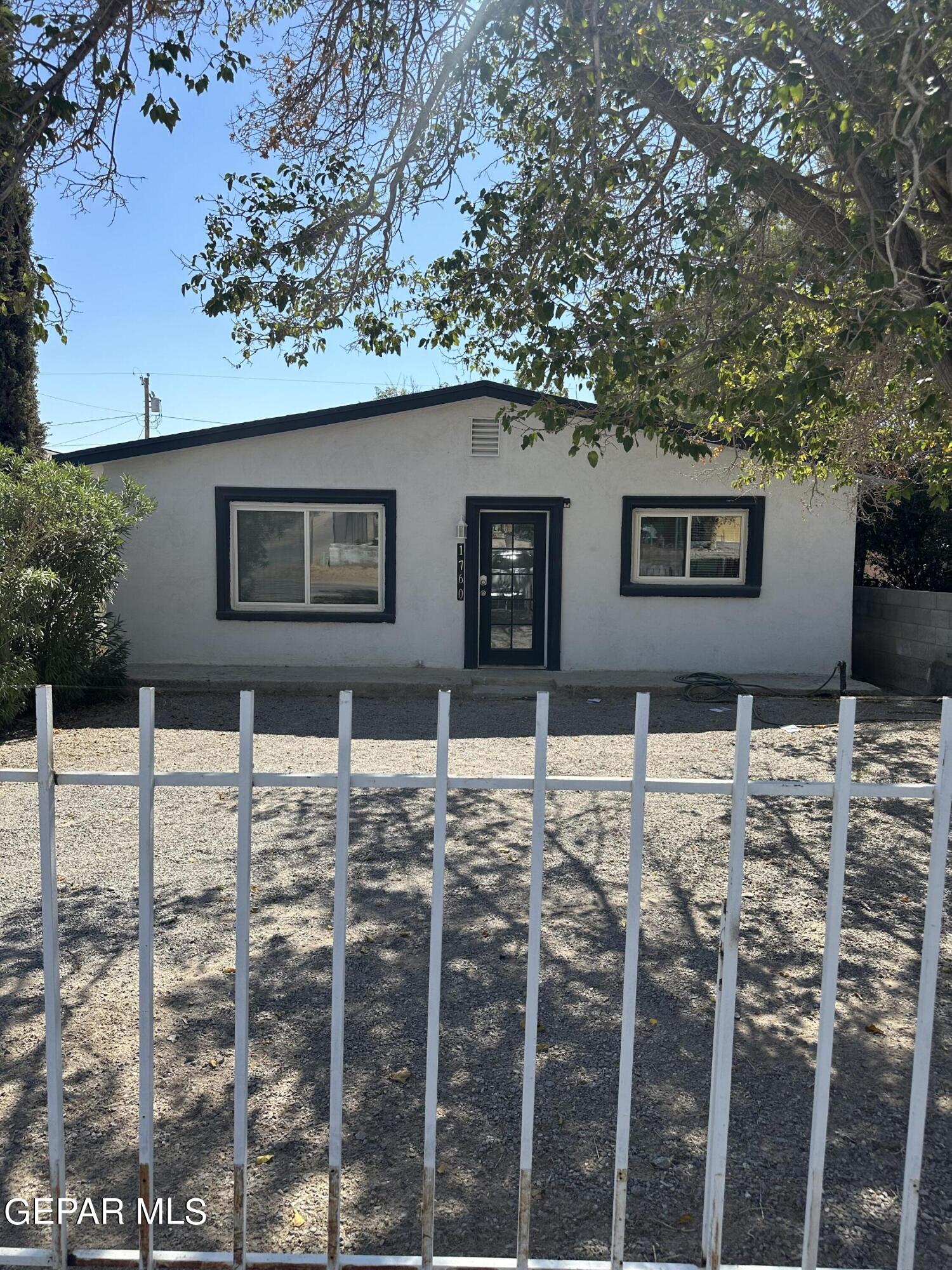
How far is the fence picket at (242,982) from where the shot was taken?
2258 mm

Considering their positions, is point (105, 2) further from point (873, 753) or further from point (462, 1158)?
point (873, 753)

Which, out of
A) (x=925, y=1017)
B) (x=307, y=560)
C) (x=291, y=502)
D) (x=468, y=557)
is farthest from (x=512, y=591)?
Result: (x=925, y=1017)

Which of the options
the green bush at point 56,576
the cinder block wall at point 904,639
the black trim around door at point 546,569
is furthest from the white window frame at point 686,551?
the green bush at point 56,576

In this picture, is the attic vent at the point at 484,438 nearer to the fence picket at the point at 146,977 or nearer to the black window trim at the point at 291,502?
the black window trim at the point at 291,502

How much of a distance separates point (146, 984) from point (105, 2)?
192 inches

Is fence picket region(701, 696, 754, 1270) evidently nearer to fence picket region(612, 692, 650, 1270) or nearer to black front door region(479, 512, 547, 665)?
fence picket region(612, 692, 650, 1270)

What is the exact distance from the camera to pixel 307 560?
40.9 feet

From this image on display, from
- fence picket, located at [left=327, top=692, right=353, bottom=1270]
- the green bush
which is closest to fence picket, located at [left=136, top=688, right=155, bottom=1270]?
fence picket, located at [left=327, top=692, right=353, bottom=1270]

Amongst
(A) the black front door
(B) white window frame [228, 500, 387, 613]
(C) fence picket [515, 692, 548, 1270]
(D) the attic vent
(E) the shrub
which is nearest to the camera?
(C) fence picket [515, 692, 548, 1270]

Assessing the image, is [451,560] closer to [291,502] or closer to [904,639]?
[291,502]

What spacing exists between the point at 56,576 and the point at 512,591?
5.79 metres

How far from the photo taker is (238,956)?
2402 millimetres

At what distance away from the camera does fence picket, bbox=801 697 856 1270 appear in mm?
2215

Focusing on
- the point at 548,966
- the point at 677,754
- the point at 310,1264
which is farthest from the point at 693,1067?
the point at 677,754
